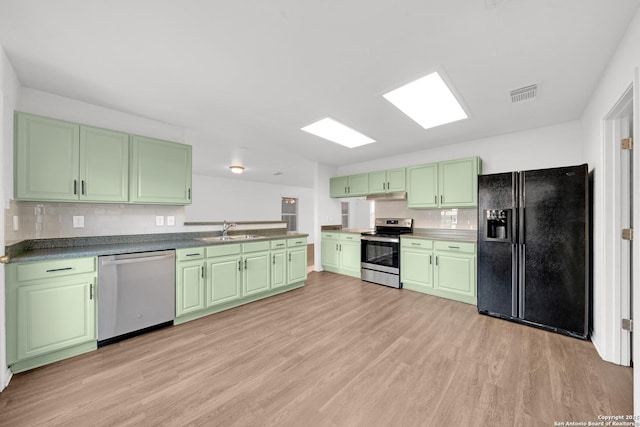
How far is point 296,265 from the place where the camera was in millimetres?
3932

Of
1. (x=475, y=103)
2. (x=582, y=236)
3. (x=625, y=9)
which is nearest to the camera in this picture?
(x=625, y=9)

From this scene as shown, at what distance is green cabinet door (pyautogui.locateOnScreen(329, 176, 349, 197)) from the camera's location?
5.12 metres

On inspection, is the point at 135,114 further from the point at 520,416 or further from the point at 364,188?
the point at 520,416

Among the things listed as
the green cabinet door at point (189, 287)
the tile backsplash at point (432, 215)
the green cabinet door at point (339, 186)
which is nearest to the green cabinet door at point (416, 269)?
the tile backsplash at point (432, 215)

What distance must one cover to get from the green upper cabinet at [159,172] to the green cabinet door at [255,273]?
111 centimetres

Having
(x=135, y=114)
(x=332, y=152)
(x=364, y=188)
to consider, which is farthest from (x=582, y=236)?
(x=135, y=114)

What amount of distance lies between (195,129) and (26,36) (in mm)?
1760

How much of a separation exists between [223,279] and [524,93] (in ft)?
12.4

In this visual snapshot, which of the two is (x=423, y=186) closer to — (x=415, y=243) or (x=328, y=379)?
(x=415, y=243)

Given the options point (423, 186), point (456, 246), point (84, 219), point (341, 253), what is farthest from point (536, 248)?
point (84, 219)

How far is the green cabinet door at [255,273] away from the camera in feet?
10.7

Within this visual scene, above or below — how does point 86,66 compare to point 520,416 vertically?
above

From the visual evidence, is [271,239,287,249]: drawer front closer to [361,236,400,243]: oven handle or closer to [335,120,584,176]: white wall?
[361,236,400,243]: oven handle

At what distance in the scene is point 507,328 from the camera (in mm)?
2633
